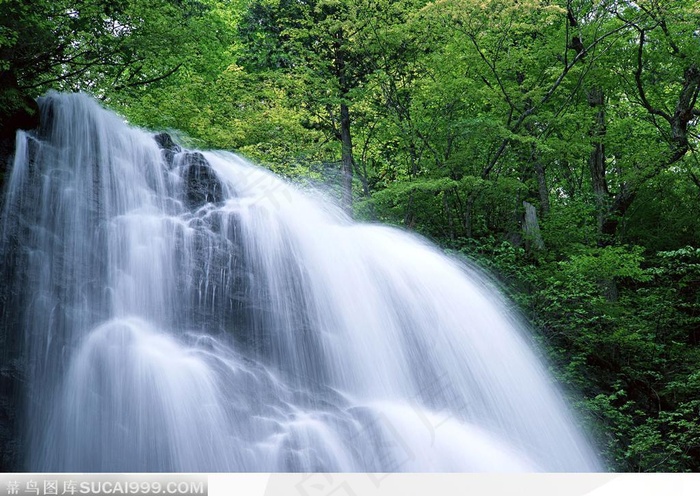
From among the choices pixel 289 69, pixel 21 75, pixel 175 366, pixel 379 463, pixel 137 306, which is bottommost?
pixel 379 463

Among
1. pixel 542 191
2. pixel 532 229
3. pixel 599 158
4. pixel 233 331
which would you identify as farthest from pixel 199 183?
pixel 599 158

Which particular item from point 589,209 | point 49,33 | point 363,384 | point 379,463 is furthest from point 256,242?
point 589,209

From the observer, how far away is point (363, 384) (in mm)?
6320

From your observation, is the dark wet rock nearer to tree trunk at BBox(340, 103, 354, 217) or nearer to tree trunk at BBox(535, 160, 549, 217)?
tree trunk at BBox(340, 103, 354, 217)

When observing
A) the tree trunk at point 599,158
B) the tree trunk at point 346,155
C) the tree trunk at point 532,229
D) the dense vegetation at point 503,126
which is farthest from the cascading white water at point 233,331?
the tree trunk at point 599,158

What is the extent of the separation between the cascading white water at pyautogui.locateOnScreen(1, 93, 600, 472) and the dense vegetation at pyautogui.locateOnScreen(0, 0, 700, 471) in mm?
1043

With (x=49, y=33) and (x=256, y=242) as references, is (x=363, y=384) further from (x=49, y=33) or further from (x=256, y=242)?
(x=49, y=33)

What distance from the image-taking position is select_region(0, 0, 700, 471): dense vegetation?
8.08 m

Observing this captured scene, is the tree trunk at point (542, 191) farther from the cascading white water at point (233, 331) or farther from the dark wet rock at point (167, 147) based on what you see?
the dark wet rock at point (167, 147)

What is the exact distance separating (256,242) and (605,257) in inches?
194

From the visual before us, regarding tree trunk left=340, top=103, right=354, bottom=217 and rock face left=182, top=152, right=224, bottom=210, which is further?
tree trunk left=340, top=103, right=354, bottom=217

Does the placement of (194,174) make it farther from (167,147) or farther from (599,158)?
(599,158)

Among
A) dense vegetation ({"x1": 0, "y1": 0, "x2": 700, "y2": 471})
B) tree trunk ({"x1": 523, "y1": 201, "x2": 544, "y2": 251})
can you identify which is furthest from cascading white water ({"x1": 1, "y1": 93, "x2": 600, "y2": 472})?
tree trunk ({"x1": 523, "y1": 201, "x2": 544, "y2": 251})

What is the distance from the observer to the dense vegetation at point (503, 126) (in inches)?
318
